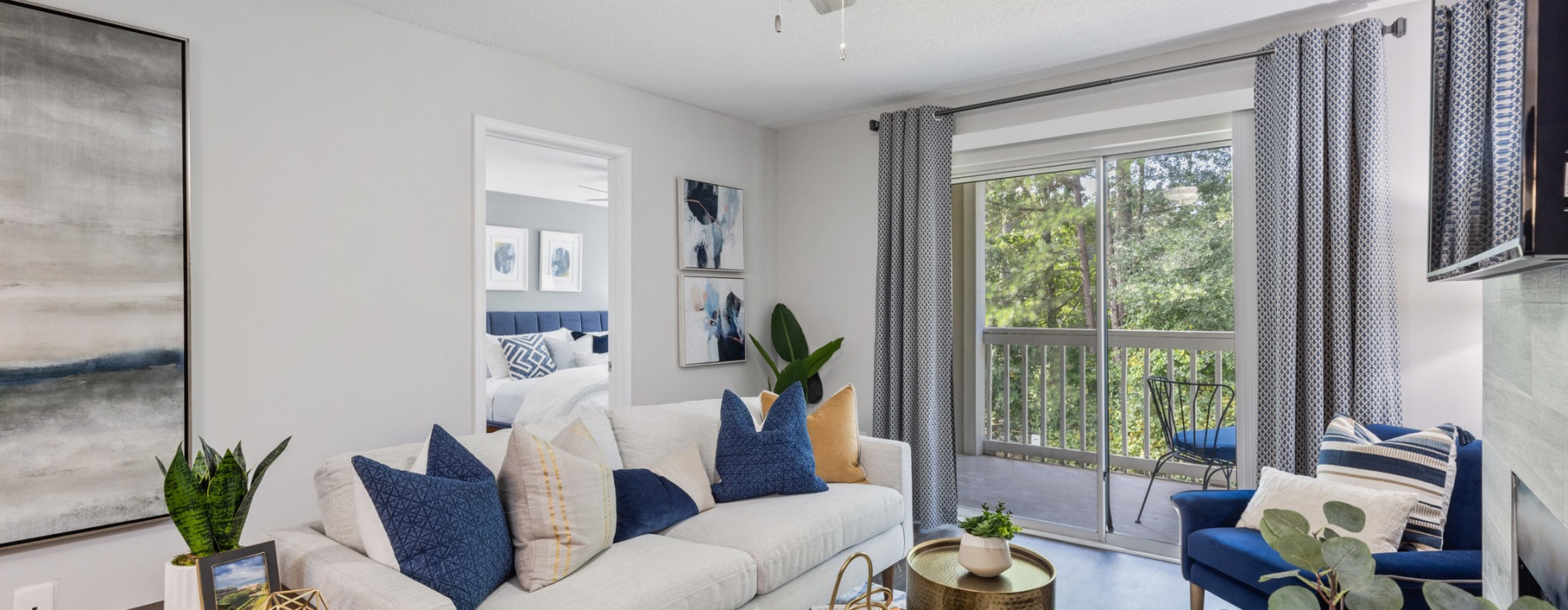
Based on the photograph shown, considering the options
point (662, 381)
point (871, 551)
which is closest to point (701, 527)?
point (871, 551)

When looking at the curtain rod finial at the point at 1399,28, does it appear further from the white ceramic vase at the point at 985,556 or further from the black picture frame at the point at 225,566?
the black picture frame at the point at 225,566

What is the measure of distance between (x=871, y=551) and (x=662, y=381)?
1.74 m

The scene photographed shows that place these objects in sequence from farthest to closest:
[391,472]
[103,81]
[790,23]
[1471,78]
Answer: [790,23]
[103,81]
[391,472]
[1471,78]

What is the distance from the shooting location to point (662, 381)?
166 inches

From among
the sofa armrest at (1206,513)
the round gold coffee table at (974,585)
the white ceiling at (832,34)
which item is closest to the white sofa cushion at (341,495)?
the round gold coffee table at (974,585)

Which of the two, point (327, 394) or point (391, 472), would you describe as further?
point (327, 394)

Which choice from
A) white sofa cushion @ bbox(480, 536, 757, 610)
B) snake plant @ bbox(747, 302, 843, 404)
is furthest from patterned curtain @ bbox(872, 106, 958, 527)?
white sofa cushion @ bbox(480, 536, 757, 610)

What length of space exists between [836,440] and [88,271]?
254 cm

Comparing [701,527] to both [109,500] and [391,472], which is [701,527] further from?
[109,500]

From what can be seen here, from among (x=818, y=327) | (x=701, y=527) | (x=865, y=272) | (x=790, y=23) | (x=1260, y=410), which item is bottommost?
(x=701, y=527)

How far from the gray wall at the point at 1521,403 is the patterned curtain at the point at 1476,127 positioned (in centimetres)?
10

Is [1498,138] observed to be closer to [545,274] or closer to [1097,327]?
[1097,327]

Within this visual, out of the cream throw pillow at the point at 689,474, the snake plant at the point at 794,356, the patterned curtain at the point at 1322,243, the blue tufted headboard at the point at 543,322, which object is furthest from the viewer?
the blue tufted headboard at the point at 543,322

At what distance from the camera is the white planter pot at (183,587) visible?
1517mm
